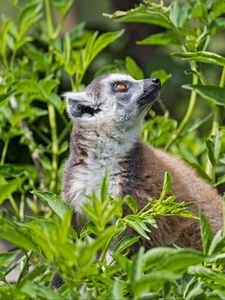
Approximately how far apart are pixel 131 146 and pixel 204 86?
20.3 inches

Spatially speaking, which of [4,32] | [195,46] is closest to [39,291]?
[195,46]

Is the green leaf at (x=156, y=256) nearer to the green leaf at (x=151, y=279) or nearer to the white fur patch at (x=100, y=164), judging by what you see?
the green leaf at (x=151, y=279)

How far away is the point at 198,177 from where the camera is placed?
11.3 feet

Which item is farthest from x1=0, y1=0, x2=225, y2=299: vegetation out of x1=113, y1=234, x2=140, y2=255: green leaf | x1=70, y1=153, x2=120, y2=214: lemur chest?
x1=70, y1=153, x2=120, y2=214: lemur chest

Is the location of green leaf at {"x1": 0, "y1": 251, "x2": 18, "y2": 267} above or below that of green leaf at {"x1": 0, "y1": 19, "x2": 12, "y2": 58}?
below

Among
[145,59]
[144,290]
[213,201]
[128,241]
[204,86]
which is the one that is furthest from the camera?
[145,59]

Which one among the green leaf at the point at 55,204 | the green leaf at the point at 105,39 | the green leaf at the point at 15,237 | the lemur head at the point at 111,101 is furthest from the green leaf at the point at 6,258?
the green leaf at the point at 105,39

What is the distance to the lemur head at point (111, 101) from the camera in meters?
3.56

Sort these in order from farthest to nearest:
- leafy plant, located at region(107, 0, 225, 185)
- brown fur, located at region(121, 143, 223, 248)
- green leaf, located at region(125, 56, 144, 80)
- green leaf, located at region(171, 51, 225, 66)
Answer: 1. green leaf, located at region(125, 56, 144, 80)
2. brown fur, located at region(121, 143, 223, 248)
3. leafy plant, located at region(107, 0, 225, 185)
4. green leaf, located at region(171, 51, 225, 66)

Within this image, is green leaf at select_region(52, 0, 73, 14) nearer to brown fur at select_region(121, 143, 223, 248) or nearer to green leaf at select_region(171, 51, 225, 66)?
brown fur at select_region(121, 143, 223, 248)

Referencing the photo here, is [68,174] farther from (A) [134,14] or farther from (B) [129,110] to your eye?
(A) [134,14]

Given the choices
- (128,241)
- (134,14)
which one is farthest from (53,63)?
(128,241)

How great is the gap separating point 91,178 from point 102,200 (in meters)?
1.28

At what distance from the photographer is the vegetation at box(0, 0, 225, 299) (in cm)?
185
